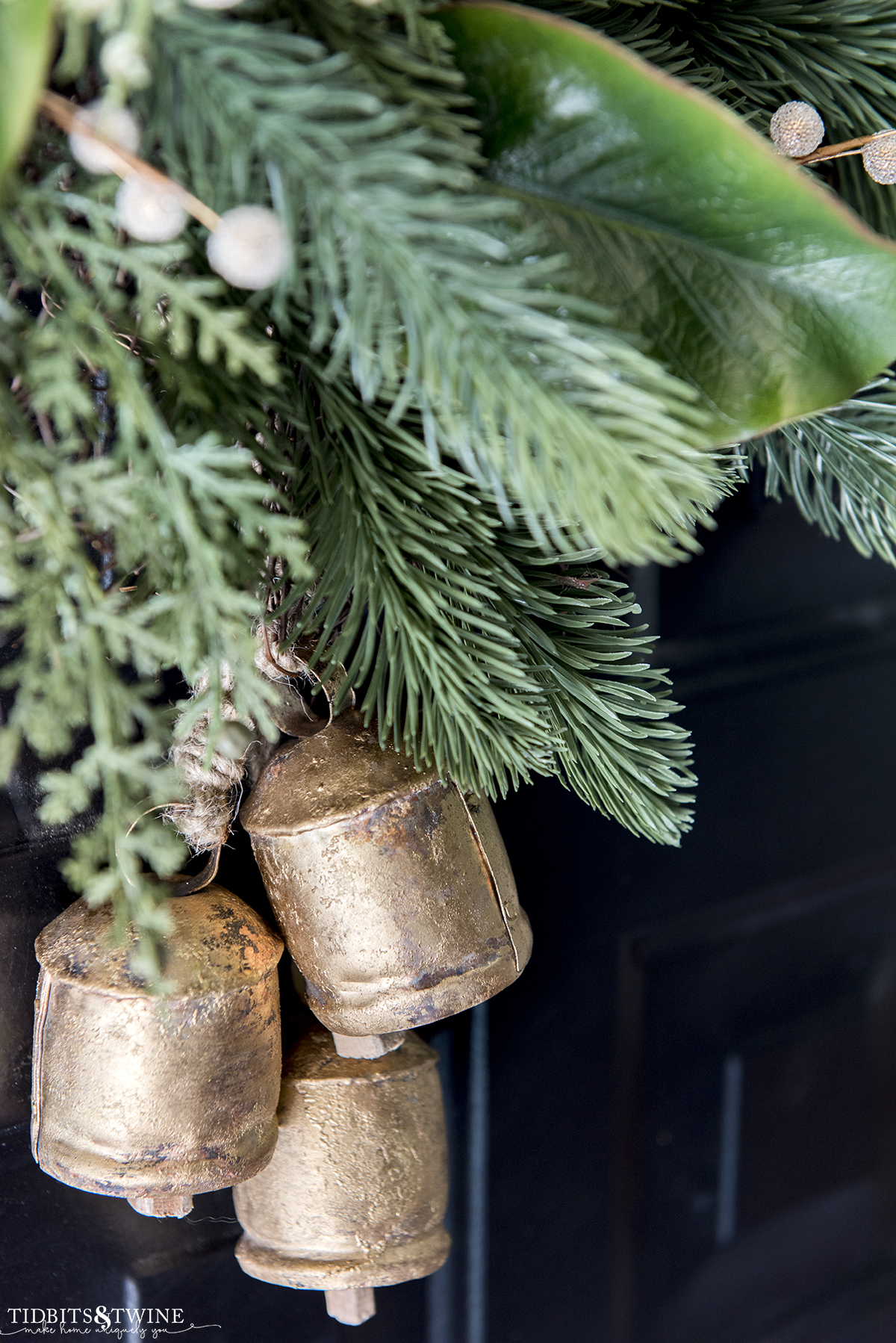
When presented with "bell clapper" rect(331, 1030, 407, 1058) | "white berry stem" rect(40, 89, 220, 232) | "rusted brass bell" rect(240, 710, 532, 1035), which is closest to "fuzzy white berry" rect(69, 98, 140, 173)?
"white berry stem" rect(40, 89, 220, 232)

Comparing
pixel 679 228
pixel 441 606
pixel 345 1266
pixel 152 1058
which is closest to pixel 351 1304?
pixel 345 1266

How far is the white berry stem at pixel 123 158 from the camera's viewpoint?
0.17 metres

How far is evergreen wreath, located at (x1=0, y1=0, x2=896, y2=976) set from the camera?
178 millimetres

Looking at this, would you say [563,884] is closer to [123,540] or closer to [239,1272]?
[239,1272]

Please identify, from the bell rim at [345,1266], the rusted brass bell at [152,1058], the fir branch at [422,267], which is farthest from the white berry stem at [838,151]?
the bell rim at [345,1266]

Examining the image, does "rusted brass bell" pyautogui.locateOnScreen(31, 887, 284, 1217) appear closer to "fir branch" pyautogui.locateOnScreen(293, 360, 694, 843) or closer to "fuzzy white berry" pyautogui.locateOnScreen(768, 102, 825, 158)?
"fir branch" pyautogui.locateOnScreen(293, 360, 694, 843)

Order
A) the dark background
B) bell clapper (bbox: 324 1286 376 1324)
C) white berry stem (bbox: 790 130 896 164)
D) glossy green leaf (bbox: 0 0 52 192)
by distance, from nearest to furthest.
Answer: glossy green leaf (bbox: 0 0 52 192), white berry stem (bbox: 790 130 896 164), bell clapper (bbox: 324 1286 376 1324), the dark background

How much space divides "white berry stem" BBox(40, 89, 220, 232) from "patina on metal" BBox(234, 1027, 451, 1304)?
0.31 metres

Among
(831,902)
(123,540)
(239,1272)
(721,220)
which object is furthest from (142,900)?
(831,902)

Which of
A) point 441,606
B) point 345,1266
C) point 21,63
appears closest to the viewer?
point 21,63

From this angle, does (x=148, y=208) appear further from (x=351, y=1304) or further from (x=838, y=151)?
(x=351, y=1304)

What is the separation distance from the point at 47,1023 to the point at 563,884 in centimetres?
37

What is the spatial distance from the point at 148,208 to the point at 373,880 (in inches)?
7.8

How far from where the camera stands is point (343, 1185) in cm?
37
